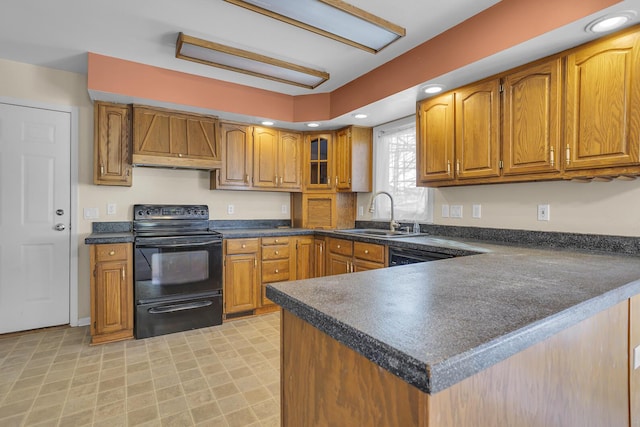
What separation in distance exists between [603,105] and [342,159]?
251 cm

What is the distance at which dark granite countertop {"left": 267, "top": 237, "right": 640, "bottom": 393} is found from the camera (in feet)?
1.87

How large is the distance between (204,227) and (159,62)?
1.71 m

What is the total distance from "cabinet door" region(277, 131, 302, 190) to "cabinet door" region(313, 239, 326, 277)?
77 centimetres

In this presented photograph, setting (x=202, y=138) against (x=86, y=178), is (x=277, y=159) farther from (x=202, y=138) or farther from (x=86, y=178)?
(x=86, y=178)

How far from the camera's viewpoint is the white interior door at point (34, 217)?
2895 millimetres

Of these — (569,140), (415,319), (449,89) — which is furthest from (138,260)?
(569,140)

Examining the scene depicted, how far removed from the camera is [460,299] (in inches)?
35.4

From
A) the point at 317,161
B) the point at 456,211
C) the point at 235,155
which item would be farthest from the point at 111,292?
the point at 456,211

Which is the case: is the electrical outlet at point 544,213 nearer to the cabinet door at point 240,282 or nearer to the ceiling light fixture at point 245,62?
the ceiling light fixture at point 245,62

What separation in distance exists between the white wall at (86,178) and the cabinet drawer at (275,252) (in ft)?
2.64

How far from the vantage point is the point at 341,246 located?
336 centimetres

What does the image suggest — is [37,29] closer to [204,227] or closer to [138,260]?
[138,260]

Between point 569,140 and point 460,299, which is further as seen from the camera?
point 569,140

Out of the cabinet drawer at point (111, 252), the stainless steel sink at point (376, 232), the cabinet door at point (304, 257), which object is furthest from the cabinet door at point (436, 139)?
the cabinet drawer at point (111, 252)
